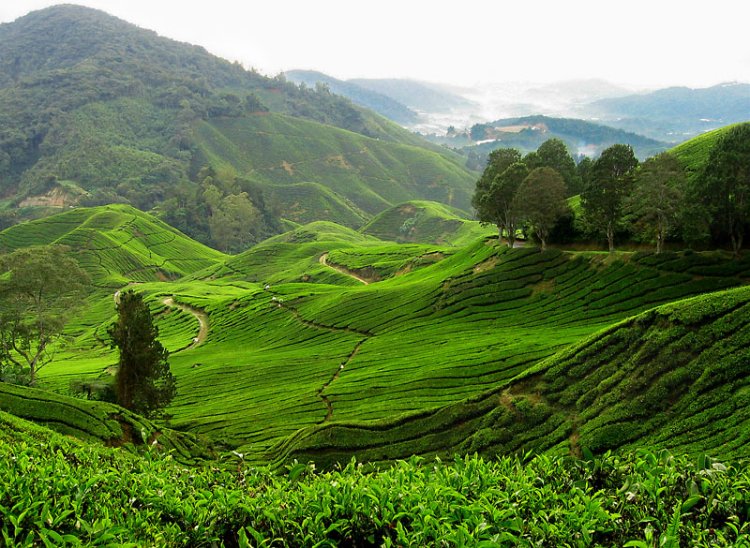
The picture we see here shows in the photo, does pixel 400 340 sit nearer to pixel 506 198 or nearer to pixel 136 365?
pixel 506 198

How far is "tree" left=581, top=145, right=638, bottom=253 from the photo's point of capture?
50.0 metres

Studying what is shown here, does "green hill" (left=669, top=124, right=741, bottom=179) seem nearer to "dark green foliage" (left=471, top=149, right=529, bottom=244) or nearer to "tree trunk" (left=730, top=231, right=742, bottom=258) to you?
"dark green foliage" (left=471, top=149, right=529, bottom=244)

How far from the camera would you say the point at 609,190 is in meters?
50.1

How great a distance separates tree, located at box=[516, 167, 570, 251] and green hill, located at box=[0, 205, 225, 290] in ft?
415

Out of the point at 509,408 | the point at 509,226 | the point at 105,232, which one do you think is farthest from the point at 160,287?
the point at 509,408

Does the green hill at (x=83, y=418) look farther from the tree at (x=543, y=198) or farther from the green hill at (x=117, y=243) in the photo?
Result: the green hill at (x=117, y=243)

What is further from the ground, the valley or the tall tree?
the tall tree

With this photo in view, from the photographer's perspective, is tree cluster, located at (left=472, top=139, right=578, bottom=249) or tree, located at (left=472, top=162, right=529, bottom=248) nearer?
tree cluster, located at (left=472, top=139, right=578, bottom=249)

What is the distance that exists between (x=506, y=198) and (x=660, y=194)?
68.7 ft

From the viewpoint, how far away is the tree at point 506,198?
62.6 metres

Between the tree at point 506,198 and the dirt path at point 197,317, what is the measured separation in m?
54.2

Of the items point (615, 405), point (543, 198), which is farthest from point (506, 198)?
point (615, 405)

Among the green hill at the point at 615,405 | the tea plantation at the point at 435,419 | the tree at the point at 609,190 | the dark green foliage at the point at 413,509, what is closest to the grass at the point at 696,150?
the tree at the point at 609,190

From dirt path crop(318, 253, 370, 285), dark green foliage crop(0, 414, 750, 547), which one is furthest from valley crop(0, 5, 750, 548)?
dirt path crop(318, 253, 370, 285)
